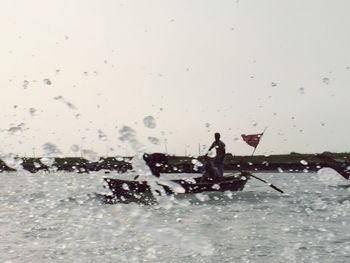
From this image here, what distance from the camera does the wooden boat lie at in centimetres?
2848

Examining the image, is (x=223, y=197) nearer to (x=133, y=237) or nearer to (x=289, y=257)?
(x=133, y=237)

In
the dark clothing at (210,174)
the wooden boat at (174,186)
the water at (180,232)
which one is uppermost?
the dark clothing at (210,174)

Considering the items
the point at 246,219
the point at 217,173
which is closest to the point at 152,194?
the point at 217,173

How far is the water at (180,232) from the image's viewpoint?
1515 cm

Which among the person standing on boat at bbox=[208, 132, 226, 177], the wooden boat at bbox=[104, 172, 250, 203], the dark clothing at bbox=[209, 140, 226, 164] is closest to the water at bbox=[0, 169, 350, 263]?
the wooden boat at bbox=[104, 172, 250, 203]

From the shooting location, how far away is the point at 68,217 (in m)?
24.8

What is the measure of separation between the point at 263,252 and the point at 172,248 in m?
2.08

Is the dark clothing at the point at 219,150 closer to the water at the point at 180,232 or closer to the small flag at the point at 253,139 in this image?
the water at the point at 180,232

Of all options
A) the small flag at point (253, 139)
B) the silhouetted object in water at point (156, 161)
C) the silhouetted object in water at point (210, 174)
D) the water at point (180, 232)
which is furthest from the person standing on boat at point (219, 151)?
the small flag at point (253, 139)

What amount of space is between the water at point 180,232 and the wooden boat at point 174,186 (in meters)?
0.62

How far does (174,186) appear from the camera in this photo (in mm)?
31953

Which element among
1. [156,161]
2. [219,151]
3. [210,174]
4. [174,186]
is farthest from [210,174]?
[156,161]

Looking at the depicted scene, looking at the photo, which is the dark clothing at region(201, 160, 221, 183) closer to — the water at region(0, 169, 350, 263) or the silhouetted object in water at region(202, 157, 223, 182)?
the silhouetted object in water at region(202, 157, 223, 182)

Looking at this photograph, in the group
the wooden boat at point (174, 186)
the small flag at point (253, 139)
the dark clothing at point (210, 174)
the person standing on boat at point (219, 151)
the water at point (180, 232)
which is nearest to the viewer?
the water at point (180, 232)
